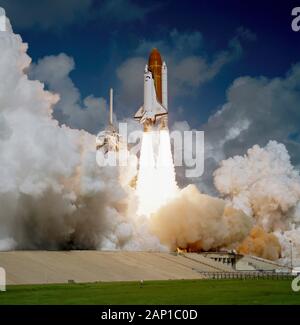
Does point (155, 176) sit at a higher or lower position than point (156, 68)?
lower

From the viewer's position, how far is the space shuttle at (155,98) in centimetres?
7419

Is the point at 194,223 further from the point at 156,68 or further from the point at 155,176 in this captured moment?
the point at 156,68

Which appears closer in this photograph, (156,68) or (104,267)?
(104,267)

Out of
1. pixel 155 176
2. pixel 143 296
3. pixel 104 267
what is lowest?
pixel 143 296

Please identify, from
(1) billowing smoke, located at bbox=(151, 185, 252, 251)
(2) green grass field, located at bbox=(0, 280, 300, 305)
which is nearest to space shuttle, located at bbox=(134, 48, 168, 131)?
(1) billowing smoke, located at bbox=(151, 185, 252, 251)

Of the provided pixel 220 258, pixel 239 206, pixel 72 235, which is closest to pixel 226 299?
pixel 72 235

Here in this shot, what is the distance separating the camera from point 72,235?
66312 mm

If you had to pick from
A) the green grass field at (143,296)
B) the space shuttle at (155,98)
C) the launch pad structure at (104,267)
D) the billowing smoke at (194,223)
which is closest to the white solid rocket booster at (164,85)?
the space shuttle at (155,98)

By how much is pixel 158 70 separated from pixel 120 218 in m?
17.3

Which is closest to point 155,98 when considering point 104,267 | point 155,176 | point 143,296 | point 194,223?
point 155,176

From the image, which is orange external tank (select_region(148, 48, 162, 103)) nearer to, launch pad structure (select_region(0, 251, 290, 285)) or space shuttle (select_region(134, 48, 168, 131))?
space shuttle (select_region(134, 48, 168, 131))

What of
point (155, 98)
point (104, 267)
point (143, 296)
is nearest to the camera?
point (143, 296)

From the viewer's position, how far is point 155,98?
74.7 metres
